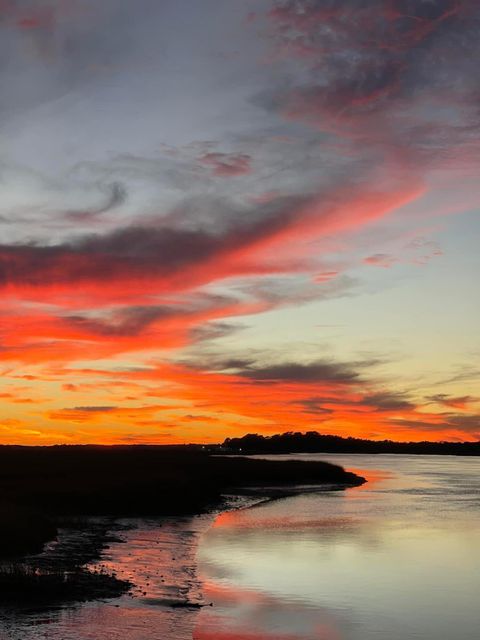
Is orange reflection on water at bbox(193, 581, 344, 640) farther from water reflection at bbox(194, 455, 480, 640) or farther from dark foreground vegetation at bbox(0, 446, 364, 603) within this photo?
dark foreground vegetation at bbox(0, 446, 364, 603)

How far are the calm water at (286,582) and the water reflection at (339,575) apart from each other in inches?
2.7

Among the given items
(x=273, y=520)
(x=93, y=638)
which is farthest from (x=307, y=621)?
(x=273, y=520)

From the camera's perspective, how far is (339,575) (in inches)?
1342

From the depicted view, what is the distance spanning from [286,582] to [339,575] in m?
3.47

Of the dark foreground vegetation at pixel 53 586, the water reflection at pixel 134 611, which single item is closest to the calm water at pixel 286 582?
the water reflection at pixel 134 611

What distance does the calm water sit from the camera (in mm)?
22191

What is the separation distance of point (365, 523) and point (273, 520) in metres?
6.83

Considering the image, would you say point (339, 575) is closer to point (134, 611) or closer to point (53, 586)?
point (134, 611)

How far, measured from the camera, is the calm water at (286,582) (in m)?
22.2

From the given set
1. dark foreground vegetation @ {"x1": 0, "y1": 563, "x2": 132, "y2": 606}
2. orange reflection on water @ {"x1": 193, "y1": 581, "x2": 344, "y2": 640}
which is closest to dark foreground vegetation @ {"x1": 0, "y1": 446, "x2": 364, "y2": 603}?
dark foreground vegetation @ {"x1": 0, "y1": 563, "x2": 132, "y2": 606}

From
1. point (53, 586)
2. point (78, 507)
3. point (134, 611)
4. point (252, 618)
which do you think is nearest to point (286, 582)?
point (252, 618)

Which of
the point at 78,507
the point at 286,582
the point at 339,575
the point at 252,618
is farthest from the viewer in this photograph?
the point at 78,507

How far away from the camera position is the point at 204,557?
37.0 metres

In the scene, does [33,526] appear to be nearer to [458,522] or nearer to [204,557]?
[204,557]
